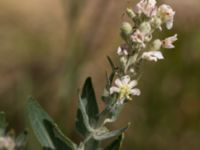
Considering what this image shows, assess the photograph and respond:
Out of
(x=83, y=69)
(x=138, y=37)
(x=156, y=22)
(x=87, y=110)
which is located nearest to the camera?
(x=138, y=37)

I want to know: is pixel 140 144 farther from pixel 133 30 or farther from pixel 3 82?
pixel 133 30

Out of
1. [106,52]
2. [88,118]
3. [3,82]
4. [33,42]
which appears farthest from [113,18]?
[88,118]

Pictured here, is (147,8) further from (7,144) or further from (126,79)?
(7,144)

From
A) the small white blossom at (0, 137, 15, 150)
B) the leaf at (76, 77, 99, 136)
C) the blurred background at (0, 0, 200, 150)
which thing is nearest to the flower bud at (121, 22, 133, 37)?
the leaf at (76, 77, 99, 136)

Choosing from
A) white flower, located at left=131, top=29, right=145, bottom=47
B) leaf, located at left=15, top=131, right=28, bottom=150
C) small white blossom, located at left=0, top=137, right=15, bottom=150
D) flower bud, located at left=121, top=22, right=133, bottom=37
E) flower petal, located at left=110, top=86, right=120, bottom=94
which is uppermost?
A: flower bud, located at left=121, top=22, right=133, bottom=37

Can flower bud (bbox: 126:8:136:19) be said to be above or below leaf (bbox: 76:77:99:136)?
above

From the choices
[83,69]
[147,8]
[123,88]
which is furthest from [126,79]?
[83,69]

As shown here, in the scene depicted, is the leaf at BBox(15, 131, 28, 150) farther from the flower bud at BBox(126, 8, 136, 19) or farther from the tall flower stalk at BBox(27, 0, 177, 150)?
the flower bud at BBox(126, 8, 136, 19)
